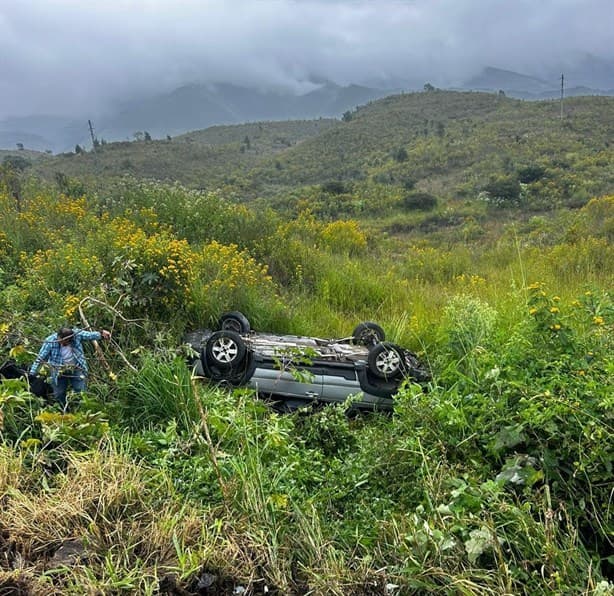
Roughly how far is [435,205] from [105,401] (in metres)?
26.9

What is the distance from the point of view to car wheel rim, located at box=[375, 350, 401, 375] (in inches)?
165

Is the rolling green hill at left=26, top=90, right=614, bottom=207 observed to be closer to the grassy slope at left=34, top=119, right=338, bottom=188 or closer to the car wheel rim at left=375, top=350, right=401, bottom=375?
the grassy slope at left=34, top=119, right=338, bottom=188

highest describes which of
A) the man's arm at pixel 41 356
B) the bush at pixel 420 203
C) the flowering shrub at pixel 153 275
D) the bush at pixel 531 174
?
the bush at pixel 531 174

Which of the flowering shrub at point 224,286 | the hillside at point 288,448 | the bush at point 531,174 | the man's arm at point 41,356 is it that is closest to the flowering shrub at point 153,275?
the hillside at point 288,448

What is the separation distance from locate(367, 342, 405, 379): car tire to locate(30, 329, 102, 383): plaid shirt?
2.49m

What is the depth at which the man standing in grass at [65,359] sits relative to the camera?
3531 mm

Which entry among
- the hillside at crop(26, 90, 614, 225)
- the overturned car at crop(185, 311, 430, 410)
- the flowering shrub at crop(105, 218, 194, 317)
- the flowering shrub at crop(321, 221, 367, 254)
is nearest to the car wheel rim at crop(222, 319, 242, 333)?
the flowering shrub at crop(105, 218, 194, 317)

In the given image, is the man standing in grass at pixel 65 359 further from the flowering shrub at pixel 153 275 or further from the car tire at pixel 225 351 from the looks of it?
the car tire at pixel 225 351

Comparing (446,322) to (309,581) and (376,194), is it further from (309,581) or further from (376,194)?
(376,194)

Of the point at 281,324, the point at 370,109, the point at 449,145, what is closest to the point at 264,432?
the point at 281,324

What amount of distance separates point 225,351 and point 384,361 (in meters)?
1.54

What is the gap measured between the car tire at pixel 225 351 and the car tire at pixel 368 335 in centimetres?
147

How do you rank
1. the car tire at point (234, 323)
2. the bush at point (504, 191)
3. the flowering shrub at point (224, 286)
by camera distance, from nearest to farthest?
the car tire at point (234, 323), the flowering shrub at point (224, 286), the bush at point (504, 191)

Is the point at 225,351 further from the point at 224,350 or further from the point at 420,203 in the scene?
the point at 420,203
